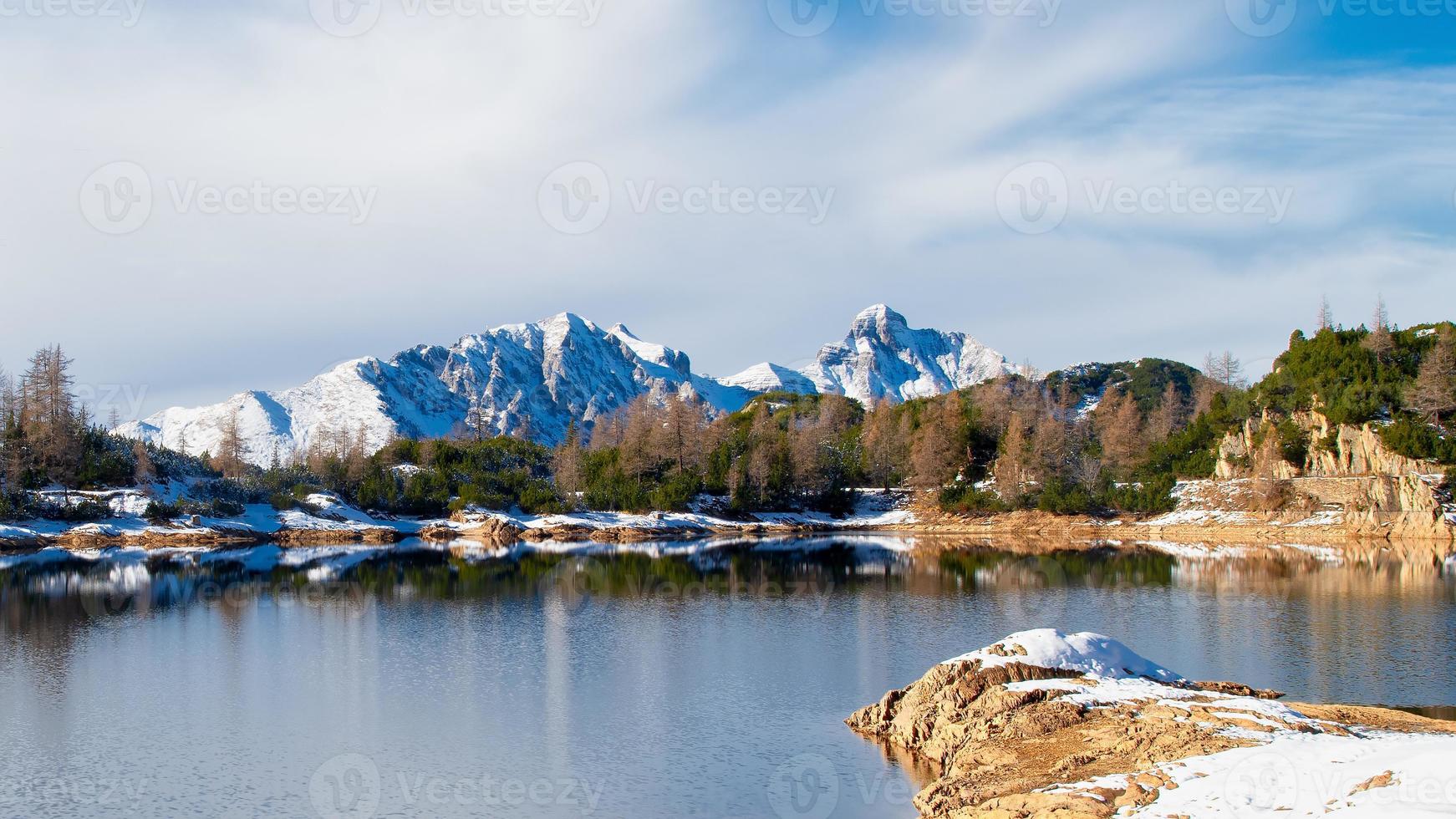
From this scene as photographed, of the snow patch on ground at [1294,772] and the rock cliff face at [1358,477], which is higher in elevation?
the rock cliff face at [1358,477]

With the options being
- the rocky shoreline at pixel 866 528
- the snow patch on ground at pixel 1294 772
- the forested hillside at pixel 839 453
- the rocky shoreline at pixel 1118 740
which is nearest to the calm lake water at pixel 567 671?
the rocky shoreline at pixel 1118 740

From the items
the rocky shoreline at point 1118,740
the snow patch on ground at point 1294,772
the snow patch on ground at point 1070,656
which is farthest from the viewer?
the snow patch on ground at point 1070,656

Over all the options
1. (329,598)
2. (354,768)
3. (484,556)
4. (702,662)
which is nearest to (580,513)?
(484,556)

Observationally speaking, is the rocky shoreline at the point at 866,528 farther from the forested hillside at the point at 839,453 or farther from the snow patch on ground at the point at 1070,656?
the snow patch on ground at the point at 1070,656

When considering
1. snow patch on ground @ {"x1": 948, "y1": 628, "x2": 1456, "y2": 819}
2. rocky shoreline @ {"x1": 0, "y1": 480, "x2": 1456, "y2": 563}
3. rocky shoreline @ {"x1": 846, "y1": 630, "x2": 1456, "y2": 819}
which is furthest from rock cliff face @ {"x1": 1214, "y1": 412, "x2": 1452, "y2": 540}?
snow patch on ground @ {"x1": 948, "y1": 628, "x2": 1456, "y2": 819}

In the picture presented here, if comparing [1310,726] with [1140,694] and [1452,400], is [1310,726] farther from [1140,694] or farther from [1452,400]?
[1452,400]

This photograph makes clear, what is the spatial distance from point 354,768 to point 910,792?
38.3 ft

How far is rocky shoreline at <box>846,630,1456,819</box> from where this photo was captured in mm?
14750

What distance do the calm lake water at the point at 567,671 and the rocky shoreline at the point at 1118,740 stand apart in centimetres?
141

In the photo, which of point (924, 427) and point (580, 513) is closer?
point (580, 513)

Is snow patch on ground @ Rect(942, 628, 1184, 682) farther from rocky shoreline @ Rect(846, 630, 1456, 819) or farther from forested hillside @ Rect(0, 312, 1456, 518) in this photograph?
forested hillside @ Rect(0, 312, 1456, 518)

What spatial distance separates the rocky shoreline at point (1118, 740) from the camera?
14.8m

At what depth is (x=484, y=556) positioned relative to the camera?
80.9 m

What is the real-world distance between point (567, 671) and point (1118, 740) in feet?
56.9
